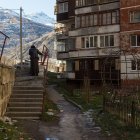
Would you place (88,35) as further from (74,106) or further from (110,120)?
(110,120)

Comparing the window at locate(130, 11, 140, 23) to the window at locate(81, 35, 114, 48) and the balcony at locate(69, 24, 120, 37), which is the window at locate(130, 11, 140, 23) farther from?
the window at locate(81, 35, 114, 48)

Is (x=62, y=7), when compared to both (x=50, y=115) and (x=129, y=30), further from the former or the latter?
(x=50, y=115)

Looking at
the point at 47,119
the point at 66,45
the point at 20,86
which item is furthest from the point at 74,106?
the point at 66,45

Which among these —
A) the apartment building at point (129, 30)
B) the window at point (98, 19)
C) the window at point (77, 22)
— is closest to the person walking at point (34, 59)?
the apartment building at point (129, 30)

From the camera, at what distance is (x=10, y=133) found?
1552 centimetres

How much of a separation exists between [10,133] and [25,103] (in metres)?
5.97

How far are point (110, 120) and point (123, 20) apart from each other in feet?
111

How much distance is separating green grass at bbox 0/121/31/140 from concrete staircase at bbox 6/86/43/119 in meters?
3.30

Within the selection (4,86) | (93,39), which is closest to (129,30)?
(93,39)

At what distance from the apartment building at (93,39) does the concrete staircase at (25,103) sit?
2853 cm

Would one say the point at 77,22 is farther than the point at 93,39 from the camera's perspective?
Yes

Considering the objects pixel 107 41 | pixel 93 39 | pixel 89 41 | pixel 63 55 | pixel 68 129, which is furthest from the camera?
pixel 63 55

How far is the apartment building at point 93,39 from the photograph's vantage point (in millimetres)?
53375

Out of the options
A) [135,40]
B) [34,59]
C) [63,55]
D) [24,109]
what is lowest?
[24,109]
